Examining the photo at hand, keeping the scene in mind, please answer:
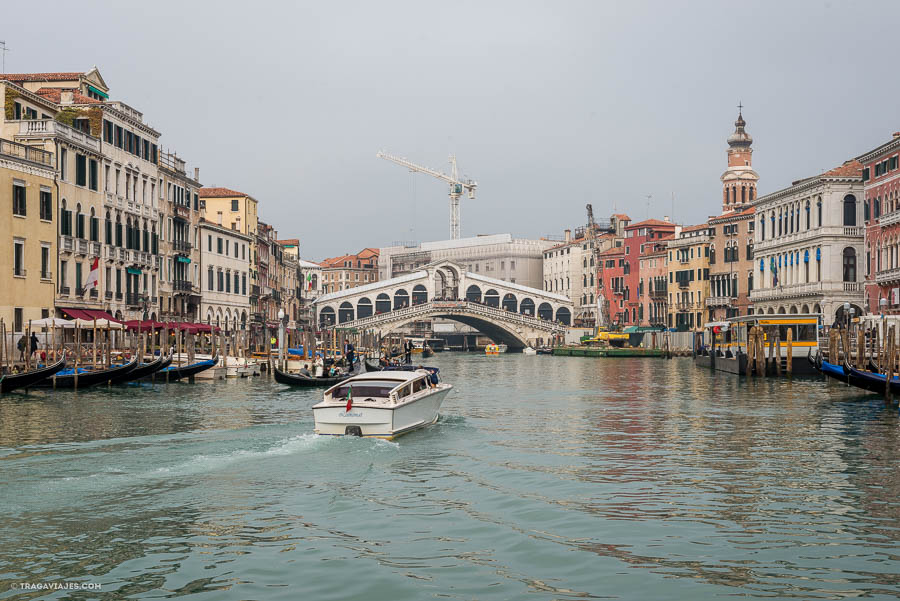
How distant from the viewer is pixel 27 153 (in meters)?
31.7

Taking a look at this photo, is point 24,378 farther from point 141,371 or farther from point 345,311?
point 345,311

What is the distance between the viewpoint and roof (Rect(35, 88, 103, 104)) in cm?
3678

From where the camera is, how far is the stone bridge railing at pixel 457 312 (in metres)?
76.2

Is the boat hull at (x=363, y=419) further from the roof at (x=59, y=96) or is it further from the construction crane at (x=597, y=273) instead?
the construction crane at (x=597, y=273)

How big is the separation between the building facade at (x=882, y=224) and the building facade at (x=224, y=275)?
82.4 feet

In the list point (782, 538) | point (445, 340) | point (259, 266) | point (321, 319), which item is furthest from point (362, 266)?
point (782, 538)

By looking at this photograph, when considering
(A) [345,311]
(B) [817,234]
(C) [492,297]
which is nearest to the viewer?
(B) [817,234]

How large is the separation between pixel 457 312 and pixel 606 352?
502 inches

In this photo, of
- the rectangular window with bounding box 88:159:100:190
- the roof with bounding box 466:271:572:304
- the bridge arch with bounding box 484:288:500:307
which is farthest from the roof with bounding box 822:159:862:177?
the bridge arch with bounding box 484:288:500:307

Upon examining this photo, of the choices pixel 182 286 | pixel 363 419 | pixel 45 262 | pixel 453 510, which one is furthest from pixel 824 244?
pixel 453 510

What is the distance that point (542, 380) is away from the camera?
1471 inches

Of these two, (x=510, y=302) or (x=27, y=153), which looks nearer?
(x=27, y=153)

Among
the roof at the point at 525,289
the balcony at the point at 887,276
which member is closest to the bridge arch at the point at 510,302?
the roof at the point at 525,289

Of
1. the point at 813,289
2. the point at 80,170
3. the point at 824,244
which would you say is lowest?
the point at 813,289
